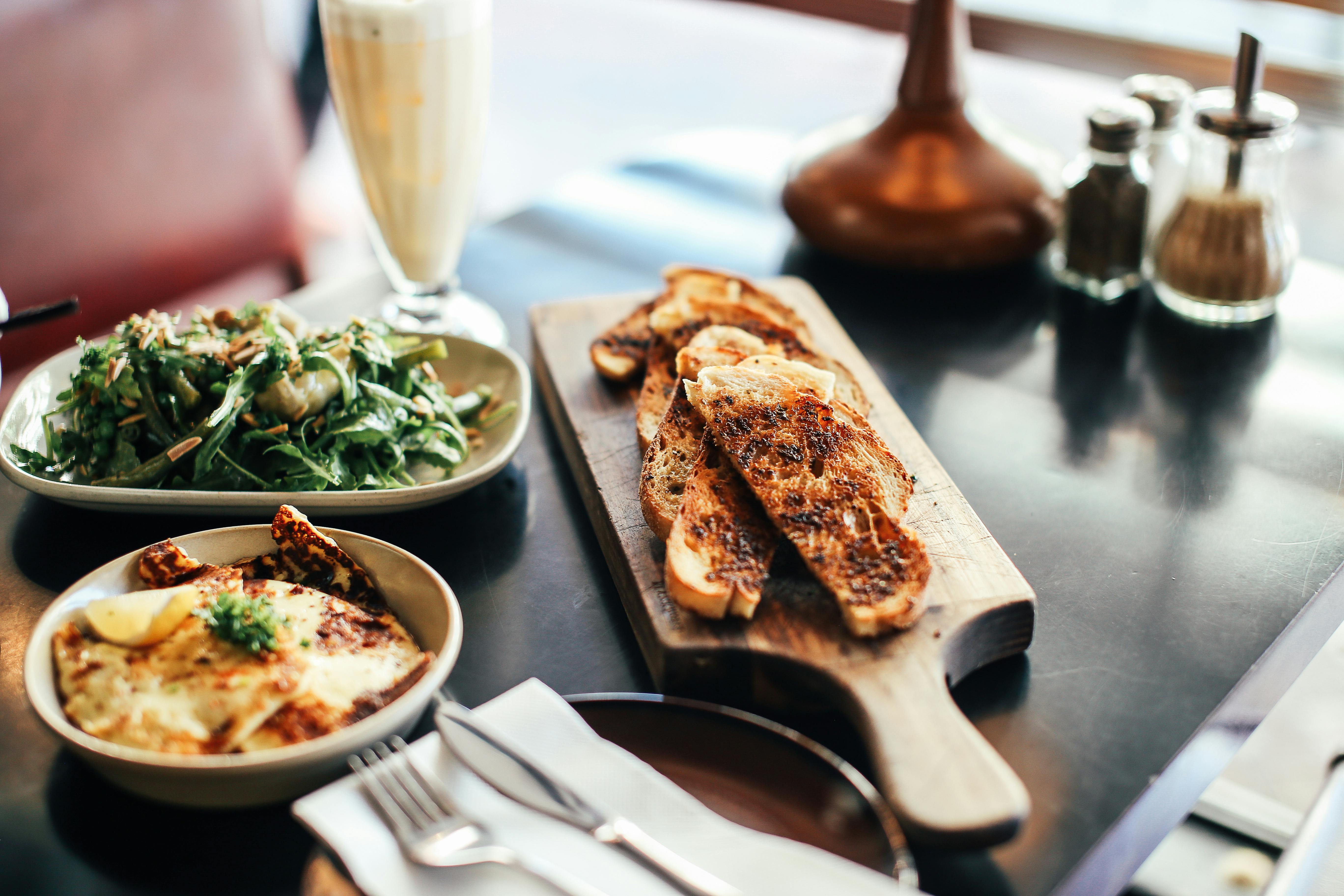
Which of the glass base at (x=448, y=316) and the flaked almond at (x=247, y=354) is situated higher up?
the flaked almond at (x=247, y=354)

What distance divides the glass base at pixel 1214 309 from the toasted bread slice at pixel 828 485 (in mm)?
843

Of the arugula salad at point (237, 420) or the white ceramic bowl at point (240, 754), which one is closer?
the white ceramic bowl at point (240, 754)

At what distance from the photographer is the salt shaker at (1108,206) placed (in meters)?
1.71

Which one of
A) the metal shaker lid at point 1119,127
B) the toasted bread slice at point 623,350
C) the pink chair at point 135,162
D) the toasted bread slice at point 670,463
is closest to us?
the toasted bread slice at point 670,463

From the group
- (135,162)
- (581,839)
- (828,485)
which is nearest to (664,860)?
(581,839)

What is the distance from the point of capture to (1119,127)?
1692 mm

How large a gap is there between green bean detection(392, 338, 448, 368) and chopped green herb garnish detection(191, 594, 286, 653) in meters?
0.59

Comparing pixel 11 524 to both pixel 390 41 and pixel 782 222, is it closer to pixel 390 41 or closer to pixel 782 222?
pixel 390 41

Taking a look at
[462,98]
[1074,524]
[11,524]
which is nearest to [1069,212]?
[1074,524]

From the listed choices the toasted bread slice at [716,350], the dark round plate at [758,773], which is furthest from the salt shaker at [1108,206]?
the dark round plate at [758,773]

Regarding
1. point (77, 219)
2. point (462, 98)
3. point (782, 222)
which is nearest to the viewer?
point (462, 98)

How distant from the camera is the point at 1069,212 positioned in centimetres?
184

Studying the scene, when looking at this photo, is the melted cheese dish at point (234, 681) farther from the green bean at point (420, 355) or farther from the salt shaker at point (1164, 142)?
the salt shaker at point (1164, 142)

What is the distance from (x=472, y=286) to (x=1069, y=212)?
3.72ft
